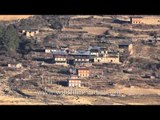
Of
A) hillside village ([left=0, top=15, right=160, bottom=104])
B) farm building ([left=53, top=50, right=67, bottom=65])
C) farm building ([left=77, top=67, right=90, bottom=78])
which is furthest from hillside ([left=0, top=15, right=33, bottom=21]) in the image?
farm building ([left=77, top=67, right=90, bottom=78])

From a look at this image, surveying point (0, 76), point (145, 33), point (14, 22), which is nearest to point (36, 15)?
point (14, 22)

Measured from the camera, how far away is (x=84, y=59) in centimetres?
746

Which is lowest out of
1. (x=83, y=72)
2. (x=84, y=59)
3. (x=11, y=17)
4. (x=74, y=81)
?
(x=74, y=81)

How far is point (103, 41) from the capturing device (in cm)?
754

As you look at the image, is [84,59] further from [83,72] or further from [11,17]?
[11,17]

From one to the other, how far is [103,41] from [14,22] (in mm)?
1128

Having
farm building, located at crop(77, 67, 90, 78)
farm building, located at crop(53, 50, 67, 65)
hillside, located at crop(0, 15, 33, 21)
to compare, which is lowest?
farm building, located at crop(77, 67, 90, 78)

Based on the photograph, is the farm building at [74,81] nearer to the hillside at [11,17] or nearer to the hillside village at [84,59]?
the hillside village at [84,59]

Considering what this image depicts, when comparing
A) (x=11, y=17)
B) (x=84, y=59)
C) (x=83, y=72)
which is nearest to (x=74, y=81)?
(x=83, y=72)

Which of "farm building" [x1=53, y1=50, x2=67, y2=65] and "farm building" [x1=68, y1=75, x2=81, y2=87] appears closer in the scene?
"farm building" [x1=68, y1=75, x2=81, y2=87]

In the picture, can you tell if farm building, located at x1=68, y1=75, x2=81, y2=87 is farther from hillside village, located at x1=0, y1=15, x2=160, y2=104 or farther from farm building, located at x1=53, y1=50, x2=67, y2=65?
farm building, located at x1=53, y1=50, x2=67, y2=65

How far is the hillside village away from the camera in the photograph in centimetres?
744

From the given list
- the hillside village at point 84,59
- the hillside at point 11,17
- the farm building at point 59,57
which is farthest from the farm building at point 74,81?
the hillside at point 11,17

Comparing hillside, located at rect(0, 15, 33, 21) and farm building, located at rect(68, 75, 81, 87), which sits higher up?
hillside, located at rect(0, 15, 33, 21)
